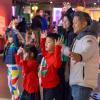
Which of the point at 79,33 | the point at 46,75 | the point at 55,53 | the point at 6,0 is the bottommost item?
the point at 46,75

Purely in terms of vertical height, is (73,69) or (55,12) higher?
(55,12)

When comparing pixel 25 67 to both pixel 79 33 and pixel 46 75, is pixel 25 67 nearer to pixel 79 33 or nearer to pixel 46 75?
pixel 46 75

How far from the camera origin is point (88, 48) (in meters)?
3.05

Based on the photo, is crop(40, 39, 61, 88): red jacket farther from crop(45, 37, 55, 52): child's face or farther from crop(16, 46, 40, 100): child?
crop(16, 46, 40, 100): child

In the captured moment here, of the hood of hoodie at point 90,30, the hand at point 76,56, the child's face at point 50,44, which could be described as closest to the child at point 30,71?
the child's face at point 50,44

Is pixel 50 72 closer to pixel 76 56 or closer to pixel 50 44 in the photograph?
pixel 50 44

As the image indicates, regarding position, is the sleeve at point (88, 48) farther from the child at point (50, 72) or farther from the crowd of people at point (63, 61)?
the child at point (50, 72)

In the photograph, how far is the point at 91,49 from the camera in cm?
307

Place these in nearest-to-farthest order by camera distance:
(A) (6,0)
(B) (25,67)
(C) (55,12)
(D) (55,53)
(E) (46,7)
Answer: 1. (D) (55,53)
2. (B) (25,67)
3. (A) (6,0)
4. (C) (55,12)
5. (E) (46,7)

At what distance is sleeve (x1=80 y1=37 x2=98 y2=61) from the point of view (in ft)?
10.0

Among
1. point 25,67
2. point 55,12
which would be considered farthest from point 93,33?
point 55,12

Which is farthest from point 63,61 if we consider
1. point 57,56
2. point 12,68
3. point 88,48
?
point 12,68

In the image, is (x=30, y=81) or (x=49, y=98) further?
(x=30, y=81)

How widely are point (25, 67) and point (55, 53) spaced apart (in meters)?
0.72
